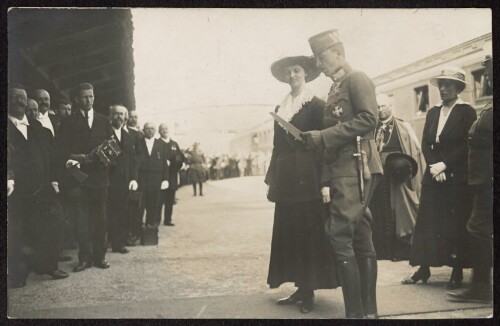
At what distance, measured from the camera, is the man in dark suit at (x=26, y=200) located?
12.3 ft

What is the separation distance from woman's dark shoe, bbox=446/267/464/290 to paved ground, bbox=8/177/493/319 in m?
0.07

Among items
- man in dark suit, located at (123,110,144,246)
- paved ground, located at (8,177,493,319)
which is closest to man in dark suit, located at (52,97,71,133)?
man in dark suit, located at (123,110,144,246)

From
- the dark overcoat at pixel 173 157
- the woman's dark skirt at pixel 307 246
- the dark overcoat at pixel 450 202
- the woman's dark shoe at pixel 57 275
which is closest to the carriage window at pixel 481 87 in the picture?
the dark overcoat at pixel 450 202

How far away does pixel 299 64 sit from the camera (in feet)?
12.1

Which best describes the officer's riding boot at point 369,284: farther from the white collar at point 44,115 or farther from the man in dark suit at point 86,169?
the white collar at point 44,115

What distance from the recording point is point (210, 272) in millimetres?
3807

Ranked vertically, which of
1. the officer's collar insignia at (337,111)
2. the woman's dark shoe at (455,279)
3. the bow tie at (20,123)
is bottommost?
the woman's dark shoe at (455,279)

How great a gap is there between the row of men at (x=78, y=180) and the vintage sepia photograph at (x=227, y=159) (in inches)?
0.5

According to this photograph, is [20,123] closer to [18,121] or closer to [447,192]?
[18,121]

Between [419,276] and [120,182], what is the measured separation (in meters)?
2.49

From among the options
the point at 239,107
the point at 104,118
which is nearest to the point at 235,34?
the point at 239,107

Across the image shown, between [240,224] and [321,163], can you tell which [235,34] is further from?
[240,224]

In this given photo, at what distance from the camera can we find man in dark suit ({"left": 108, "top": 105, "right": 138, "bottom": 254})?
3.97 meters

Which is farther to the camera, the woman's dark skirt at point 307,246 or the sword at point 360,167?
the woman's dark skirt at point 307,246
